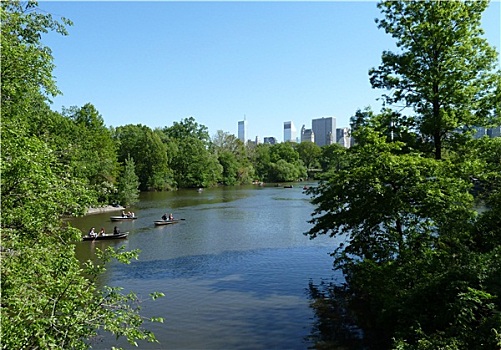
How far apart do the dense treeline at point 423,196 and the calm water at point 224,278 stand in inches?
56.2

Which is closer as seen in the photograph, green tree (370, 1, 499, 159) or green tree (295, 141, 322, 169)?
green tree (370, 1, 499, 159)

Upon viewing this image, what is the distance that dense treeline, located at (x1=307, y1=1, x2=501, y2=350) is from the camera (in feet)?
27.2

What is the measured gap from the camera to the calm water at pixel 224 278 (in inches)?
453

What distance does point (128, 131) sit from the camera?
71.5 metres

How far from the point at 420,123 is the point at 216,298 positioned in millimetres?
9691

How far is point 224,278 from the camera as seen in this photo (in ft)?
56.0

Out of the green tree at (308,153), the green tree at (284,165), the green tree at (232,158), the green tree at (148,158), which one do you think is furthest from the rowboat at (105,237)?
the green tree at (308,153)

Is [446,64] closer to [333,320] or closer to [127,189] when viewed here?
[333,320]

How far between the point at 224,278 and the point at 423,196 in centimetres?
923

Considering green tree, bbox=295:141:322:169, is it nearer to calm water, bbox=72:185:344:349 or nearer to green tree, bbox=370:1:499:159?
calm water, bbox=72:185:344:349

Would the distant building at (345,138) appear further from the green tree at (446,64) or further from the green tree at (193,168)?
the green tree at (193,168)

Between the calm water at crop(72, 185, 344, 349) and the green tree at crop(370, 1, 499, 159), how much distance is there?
25.6 feet

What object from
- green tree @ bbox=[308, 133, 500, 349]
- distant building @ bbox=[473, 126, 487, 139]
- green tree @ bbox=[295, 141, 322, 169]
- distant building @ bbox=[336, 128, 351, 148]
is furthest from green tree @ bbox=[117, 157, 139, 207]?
green tree @ bbox=[295, 141, 322, 169]

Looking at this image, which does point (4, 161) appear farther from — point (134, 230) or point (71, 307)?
point (134, 230)
